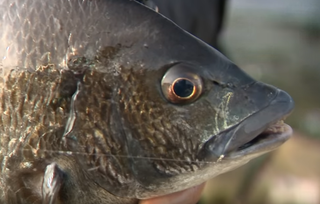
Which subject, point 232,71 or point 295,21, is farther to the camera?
point 295,21

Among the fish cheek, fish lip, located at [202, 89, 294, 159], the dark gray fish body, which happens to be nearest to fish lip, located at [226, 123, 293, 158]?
fish lip, located at [202, 89, 294, 159]

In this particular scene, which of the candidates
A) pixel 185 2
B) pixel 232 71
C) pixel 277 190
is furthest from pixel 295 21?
pixel 232 71

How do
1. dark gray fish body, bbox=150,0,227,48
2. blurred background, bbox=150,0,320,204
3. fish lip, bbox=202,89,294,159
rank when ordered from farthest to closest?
blurred background, bbox=150,0,320,204 < dark gray fish body, bbox=150,0,227,48 < fish lip, bbox=202,89,294,159

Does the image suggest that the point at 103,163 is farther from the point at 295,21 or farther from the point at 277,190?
the point at 295,21

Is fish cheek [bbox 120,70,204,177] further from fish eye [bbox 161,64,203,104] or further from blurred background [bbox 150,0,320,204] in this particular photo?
blurred background [bbox 150,0,320,204]

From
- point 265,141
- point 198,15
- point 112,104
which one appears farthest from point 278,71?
point 112,104

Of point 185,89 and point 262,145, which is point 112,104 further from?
point 262,145
